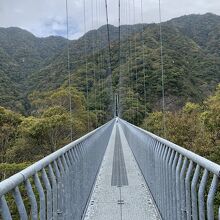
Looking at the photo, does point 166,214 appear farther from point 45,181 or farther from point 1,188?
point 1,188

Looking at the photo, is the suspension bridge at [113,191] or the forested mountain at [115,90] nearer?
the suspension bridge at [113,191]

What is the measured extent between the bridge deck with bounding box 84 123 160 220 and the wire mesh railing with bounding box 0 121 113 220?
297mm

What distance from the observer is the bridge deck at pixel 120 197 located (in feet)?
12.0

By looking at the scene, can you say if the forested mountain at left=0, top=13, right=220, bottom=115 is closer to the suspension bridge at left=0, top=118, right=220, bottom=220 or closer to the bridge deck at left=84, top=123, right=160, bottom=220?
the bridge deck at left=84, top=123, right=160, bottom=220

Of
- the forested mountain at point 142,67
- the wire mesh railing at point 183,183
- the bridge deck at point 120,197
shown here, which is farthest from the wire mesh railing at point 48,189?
the forested mountain at point 142,67

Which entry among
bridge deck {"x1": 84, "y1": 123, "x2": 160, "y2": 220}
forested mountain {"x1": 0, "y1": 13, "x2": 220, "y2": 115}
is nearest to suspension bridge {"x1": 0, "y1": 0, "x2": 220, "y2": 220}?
bridge deck {"x1": 84, "y1": 123, "x2": 160, "y2": 220}

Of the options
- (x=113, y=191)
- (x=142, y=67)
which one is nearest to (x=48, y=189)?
(x=113, y=191)

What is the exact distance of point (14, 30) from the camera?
66625mm

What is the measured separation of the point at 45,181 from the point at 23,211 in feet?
1.70

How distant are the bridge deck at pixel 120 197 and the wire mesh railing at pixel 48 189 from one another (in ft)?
0.98

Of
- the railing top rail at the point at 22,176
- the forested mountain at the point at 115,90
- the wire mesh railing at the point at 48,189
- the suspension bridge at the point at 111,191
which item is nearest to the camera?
the railing top rail at the point at 22,176

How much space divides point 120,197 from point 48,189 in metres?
2.43

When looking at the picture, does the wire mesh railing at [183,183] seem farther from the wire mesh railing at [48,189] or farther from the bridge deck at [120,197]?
the wire mesh railing at [48,189]

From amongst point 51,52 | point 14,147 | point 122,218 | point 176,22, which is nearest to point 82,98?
point 14,147
